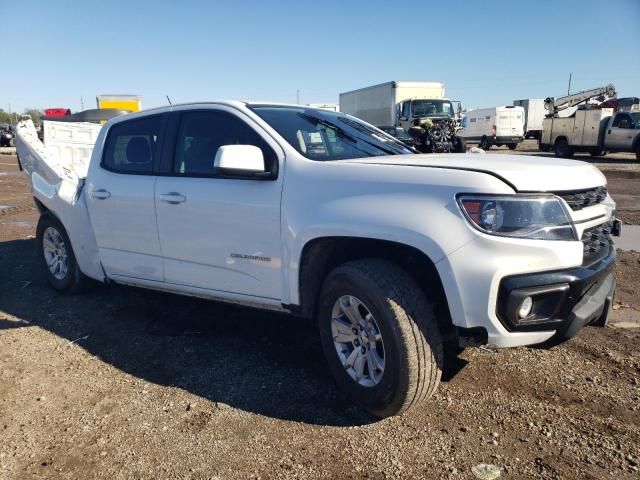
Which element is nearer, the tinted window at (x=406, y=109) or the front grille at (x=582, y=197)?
the front grille at (x=582, y=197)

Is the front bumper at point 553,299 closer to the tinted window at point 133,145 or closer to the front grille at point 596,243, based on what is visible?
the front grille at point 596,243

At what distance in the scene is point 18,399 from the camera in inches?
130

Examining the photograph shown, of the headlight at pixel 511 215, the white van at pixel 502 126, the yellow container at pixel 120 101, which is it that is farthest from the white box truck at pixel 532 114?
the headlight at pixel 511 215

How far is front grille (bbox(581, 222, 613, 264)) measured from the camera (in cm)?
273

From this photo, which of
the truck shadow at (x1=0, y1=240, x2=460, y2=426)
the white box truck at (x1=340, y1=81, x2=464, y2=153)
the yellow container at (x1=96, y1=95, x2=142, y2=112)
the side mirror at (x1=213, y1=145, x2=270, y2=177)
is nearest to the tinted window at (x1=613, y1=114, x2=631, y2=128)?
the white box truck at (x1=340, y1=81, x2=464, y2=153)

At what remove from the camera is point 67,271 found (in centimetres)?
514

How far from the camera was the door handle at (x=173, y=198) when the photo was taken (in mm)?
3703

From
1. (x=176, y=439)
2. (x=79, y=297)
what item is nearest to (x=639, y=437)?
Answer: (x=176, y=439)

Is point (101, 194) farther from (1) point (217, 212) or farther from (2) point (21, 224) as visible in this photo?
(2) point (21, 224)

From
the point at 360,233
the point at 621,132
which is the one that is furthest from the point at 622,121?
the point at 360,233

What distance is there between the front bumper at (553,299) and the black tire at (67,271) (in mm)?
4145

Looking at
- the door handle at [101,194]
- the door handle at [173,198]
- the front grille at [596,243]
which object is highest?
the door handle at [173,198]

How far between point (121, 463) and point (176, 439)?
30 cm

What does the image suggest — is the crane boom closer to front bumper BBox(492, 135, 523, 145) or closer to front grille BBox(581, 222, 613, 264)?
front bumper BBox(492, 135, 523, 145)
